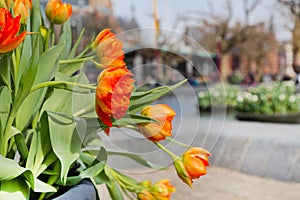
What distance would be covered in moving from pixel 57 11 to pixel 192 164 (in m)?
0.31

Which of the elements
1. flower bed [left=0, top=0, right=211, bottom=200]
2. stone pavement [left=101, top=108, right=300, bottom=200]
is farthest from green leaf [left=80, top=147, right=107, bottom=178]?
stone pavement [left=101, top=108, right=300, bottom=200]

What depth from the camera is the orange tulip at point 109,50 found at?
22.9 inches

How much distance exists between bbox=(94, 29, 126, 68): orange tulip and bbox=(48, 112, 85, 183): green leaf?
9 centimetres

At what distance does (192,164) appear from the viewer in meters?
0.56

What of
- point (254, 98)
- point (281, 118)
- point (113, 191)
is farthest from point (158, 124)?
point (254, 98)

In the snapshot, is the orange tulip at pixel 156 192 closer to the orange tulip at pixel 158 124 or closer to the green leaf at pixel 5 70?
the orange tulip at pixel 158 124

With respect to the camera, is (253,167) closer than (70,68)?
No

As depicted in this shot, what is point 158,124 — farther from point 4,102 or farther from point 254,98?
point 254,98

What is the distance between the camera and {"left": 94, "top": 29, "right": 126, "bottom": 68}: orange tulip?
58 cm

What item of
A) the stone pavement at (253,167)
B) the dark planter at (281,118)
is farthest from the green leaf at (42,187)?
the dark planter at (281,118)

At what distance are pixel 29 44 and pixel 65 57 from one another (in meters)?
0.09

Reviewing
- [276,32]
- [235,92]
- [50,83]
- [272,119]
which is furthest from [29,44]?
[276,32]

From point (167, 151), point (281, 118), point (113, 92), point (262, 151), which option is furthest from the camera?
point (281, 118)

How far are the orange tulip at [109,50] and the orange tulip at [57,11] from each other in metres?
0.10
